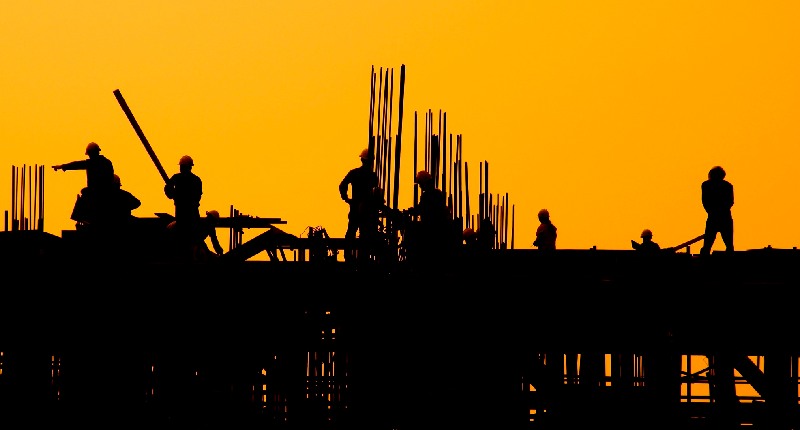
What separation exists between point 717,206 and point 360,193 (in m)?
5.55

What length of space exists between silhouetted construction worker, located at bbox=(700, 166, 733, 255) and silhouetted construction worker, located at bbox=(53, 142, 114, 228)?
9.18 m

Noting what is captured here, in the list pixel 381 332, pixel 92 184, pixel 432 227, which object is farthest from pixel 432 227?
pixel 92 184

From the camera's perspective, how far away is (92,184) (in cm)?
2588

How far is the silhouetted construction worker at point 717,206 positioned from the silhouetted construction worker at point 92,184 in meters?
9.18

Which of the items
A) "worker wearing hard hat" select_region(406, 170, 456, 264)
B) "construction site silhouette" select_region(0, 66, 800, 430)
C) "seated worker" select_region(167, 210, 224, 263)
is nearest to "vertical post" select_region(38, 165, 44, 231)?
"construction site silhouette" select_region(0, 66, 800, 430)

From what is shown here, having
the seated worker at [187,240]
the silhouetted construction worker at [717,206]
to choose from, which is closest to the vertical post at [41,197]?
the seated worker at [187,240]

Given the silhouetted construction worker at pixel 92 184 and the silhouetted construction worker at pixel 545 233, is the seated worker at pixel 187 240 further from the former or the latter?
the silhouetted construction worker at pixel 545 233

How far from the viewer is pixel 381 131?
31172 mm

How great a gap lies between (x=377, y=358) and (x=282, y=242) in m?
2.56

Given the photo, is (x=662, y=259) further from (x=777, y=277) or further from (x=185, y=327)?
(x=185, y=327)

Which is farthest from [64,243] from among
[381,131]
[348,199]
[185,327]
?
[381,131]

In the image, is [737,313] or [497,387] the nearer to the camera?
[737,313]

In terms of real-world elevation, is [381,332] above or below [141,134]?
below

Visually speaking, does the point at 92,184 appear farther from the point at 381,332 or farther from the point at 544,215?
the point at 544,215
